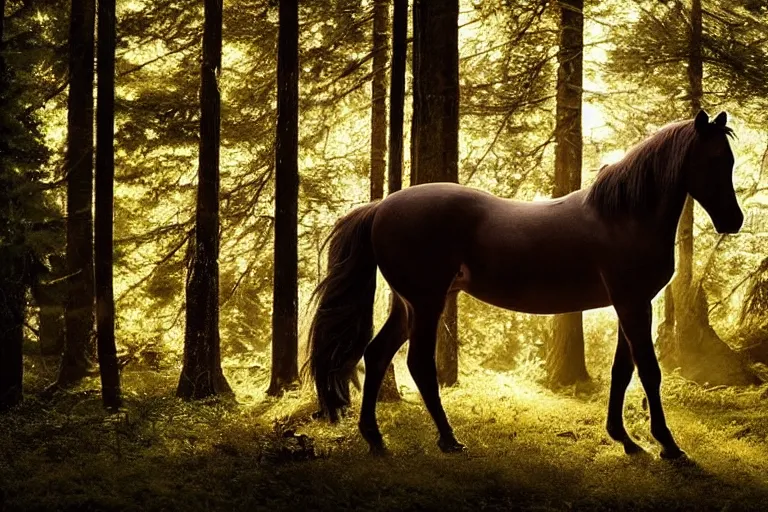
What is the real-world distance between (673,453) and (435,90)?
484cm

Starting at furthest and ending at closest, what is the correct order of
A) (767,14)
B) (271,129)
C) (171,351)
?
(171,351), (271,129), (767,14)

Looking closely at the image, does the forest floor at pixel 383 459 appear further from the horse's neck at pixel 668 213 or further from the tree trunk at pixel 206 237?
the horse's neck at pixel 668 213

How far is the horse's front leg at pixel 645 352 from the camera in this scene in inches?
258

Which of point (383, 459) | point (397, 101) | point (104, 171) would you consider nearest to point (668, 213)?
point (383, 459)

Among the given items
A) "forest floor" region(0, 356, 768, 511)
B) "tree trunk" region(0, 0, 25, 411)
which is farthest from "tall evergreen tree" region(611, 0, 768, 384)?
"tree trunk" region(0, 0, 25, 411)

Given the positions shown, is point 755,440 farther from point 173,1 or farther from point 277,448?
point 173,1

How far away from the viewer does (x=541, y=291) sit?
6.82 meters

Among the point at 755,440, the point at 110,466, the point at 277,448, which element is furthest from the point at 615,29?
the point at 110,466

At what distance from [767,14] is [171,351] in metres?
10.6

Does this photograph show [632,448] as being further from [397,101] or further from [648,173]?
[397,101]

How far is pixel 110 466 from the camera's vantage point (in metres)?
6.13

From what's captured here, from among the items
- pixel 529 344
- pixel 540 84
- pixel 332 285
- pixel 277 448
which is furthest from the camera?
pixel 529 344

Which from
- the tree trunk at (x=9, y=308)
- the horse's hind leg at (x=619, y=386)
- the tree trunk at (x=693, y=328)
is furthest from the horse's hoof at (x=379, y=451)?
the tree trunk at (x=693, y=328)

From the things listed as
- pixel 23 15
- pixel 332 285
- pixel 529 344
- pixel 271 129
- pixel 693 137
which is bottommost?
pixel 529 344
